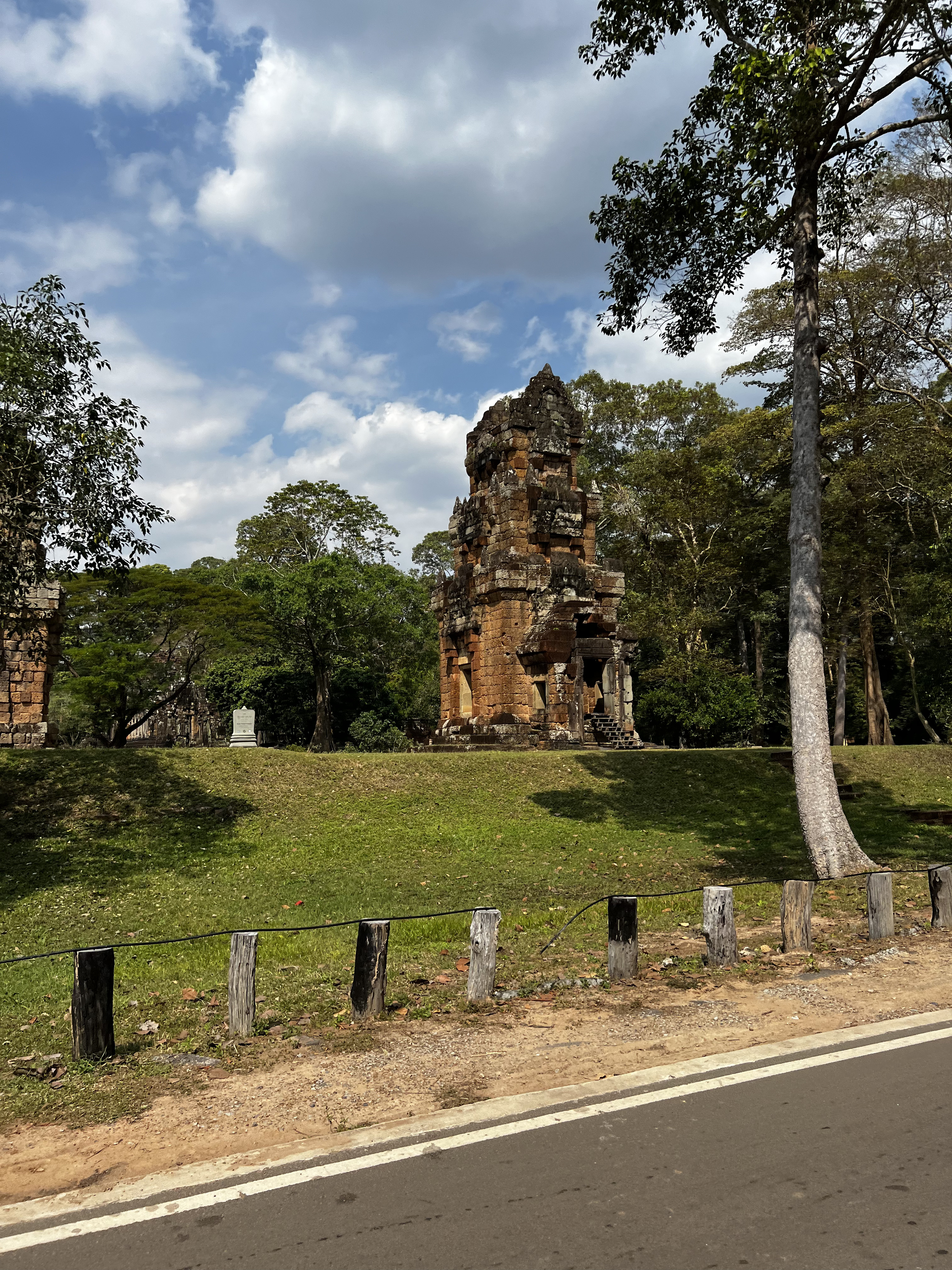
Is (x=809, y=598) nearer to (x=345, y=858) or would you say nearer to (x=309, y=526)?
(x=345, y=858)

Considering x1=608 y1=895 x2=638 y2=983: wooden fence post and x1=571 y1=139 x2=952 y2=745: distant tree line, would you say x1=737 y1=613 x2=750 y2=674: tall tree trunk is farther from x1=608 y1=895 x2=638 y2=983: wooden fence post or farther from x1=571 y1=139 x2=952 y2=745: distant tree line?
x1=608 y1=895 x2=638 y2=983: wooden fence post

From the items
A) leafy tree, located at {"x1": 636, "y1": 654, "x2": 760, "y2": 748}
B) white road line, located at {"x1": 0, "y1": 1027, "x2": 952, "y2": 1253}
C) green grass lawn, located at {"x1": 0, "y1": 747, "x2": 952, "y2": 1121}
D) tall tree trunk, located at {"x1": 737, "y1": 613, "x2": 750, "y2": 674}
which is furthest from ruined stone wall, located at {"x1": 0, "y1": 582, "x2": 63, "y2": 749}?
tall tree trunk, located at {"x1": 737, "y1": 613, "x2": 750, "y2": 674}

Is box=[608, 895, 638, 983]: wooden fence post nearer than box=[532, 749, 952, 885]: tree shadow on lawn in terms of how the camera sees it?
Yes

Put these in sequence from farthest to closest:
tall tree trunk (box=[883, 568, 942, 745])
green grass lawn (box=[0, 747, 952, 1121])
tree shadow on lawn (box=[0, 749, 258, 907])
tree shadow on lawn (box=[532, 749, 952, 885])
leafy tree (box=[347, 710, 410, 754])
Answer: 1. leafy tree (box=[347, 710, 410, 754])
2. tall tree trunk (box=[883, 568, 942, 745])
3. tree shadow on lawn (box=[532, 749, 952, 885])
4. tree shadow on lawn (box=[0, 749, 258, 907])
5. green grass lawn (box=[0, 747, 952, 1121])

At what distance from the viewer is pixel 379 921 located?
6.62 m

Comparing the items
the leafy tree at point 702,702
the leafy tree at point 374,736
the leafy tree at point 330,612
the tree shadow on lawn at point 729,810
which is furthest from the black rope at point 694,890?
the leafy tree at point 330,612

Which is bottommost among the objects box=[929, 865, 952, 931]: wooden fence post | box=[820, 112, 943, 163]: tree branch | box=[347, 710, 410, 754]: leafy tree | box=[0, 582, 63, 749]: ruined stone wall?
box=[929, 865, 952, 931]: wooden fence post

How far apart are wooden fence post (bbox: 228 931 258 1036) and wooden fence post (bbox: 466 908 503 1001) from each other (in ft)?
5.55

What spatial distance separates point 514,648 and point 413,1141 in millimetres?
22297

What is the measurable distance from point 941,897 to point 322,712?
2904cm

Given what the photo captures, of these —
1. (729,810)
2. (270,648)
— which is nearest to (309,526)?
(270,648)

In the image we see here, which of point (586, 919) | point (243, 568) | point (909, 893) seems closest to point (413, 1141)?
point (586, 919)

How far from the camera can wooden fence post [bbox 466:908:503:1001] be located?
7.04 meters

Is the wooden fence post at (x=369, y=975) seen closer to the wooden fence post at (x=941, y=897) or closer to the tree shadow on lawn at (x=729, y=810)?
the wooden fence post at (x=941, y=897)
